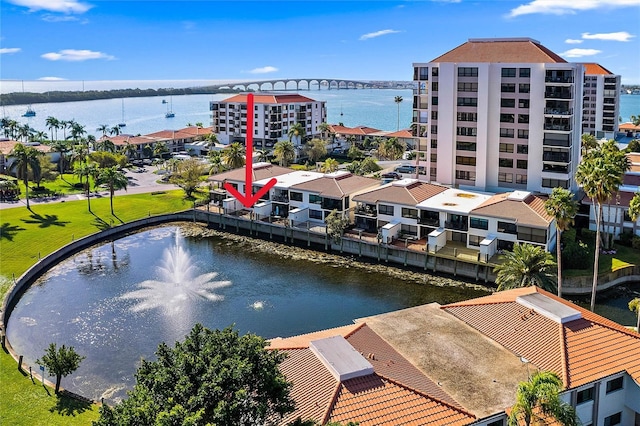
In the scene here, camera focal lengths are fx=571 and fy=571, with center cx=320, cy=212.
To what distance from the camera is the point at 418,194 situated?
241 ft

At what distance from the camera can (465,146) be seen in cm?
8156

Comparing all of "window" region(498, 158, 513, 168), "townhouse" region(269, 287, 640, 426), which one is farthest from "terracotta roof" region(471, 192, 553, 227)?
"townhouse" region(269, 287, 640, 426)

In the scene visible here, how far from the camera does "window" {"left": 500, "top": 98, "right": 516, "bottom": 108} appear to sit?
7775 cm

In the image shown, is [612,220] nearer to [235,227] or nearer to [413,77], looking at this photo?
[413,77]

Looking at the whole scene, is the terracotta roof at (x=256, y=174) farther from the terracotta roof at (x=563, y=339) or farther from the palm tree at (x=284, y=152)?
the terracotta roof at (x=563, y=339)

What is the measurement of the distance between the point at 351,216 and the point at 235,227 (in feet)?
60.3

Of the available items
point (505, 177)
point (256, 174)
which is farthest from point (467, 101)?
point (256, 174)

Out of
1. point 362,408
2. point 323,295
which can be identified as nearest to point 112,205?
point 323,295

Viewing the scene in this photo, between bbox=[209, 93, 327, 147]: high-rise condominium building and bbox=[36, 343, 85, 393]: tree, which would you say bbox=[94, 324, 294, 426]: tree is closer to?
bbox=[36, 343, 85, 393]: tree

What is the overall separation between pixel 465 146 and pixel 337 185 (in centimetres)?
1928

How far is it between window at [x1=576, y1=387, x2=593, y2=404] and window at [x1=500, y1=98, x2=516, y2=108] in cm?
5462

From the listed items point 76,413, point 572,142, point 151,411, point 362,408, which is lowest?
point 76,413

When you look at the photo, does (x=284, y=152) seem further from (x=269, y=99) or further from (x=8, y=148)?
(x=8, y=148)

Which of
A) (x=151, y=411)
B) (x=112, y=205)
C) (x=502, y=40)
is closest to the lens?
(x=151, y=411)
